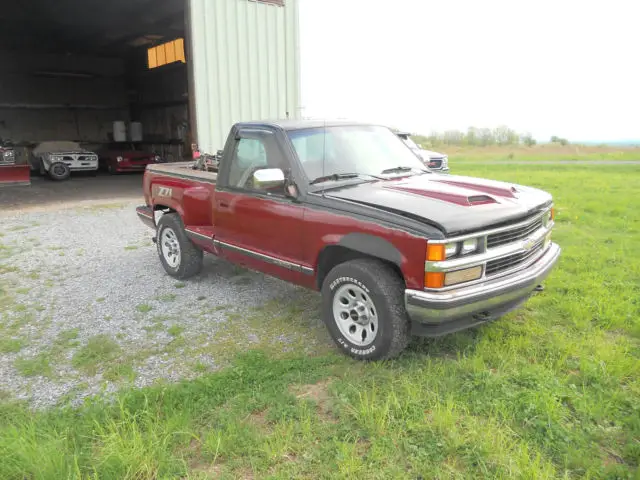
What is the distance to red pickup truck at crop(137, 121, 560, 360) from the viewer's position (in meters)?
3.37

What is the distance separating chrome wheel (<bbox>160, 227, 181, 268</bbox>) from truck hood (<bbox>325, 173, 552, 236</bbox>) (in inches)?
107

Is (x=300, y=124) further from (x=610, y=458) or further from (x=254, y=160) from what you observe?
(x=610, y=458)

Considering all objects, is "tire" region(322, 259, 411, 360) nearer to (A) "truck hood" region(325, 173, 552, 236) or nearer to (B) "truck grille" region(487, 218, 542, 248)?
(A) "truck hood" region(325, 173, 552, 236)

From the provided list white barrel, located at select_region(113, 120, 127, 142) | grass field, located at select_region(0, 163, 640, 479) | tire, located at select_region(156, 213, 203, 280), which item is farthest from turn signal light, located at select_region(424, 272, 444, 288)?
white barrel, located at select_region(113, 120, 127, 142)

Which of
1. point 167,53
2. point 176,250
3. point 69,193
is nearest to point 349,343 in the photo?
point 176,250

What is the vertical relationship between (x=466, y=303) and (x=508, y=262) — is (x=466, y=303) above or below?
below

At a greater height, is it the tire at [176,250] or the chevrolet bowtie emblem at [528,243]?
the chevrolet bowtie emblem at [528,243]

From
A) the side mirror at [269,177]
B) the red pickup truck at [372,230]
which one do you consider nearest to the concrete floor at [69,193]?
the red pickup truck at [372,230]

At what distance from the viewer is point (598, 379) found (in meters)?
3.43

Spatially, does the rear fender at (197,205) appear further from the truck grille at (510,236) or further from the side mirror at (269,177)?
the truck grille at (510,236)

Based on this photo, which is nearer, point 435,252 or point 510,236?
point 435,252

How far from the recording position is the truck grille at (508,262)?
357cm

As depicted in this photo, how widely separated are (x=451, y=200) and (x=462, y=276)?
2.02 feet

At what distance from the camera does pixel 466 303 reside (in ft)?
11.0
